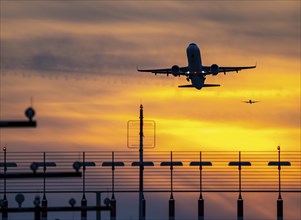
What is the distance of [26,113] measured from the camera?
115562 millimetres

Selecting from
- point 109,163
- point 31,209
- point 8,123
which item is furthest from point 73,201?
point 109,163

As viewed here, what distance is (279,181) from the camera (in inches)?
7352

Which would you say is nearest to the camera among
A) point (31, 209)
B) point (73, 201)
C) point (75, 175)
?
point (75, 175)

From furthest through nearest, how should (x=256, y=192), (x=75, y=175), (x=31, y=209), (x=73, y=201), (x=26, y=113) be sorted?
(x=256, y=192) → (x=73, y=201) → (x=31, y=209) → (x=75, y=175) → (x=26, y=113)

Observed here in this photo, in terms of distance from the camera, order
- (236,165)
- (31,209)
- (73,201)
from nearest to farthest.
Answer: (31,209), (73,201), (236,165)

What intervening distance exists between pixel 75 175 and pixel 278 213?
63723mm

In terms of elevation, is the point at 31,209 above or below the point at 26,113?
below

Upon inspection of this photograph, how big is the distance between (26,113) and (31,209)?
21.2 metres

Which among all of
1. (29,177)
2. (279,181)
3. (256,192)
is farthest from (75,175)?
(279,181)

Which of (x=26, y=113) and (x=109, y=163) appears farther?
(x=109, y=163)

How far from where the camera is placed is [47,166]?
182750mm

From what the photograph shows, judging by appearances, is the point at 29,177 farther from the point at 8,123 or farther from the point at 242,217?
the point at 242,217

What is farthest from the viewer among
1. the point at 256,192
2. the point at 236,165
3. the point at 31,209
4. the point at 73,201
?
Answer: the point at 236,165

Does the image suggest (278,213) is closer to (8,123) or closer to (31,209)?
(31,209)
